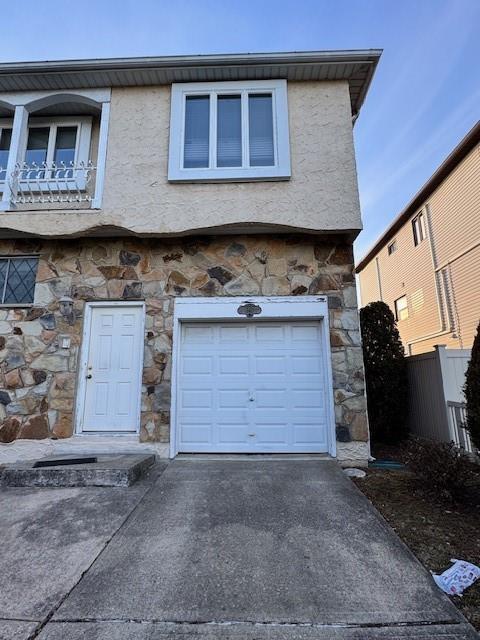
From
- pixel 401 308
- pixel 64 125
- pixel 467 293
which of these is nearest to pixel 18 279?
pixel 64 125

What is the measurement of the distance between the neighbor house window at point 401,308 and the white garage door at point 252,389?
10.6m

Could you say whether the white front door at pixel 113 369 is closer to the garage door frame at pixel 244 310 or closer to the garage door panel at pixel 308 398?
the garage door frame at pixel 244 310

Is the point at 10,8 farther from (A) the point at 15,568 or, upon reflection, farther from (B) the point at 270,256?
(A) the point at 15,568

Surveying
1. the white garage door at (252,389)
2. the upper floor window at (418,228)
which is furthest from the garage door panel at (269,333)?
the upper floor window at (418,228)

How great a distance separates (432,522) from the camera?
10.6ft

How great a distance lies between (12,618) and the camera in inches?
79.4

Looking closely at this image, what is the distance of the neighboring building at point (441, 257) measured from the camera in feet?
33.4

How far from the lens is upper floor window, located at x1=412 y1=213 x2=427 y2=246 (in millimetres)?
12680

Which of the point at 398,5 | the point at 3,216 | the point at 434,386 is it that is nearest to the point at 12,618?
the point at 3,216

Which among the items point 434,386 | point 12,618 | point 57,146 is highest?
point 57,146

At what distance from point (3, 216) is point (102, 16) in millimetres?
4953

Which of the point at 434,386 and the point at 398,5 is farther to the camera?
the point at 398,5

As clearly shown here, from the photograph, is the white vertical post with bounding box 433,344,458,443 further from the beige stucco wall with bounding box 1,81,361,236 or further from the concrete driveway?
the beige stucco wall with bounding box 1,81,361,236

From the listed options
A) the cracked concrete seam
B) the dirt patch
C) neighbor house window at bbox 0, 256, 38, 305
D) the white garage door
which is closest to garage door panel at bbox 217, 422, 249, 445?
the white garage door
